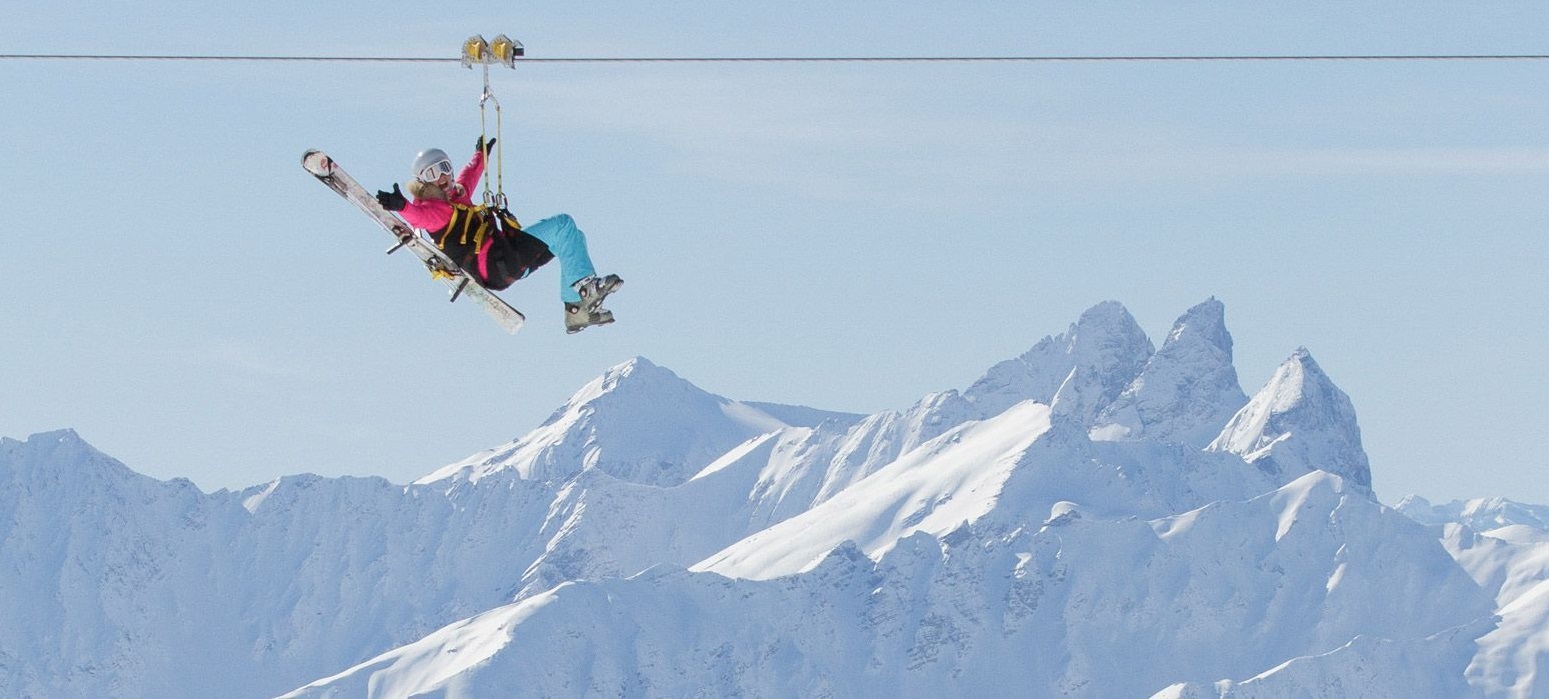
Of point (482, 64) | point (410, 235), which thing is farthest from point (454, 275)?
point (482, 64)

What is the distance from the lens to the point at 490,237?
34531mm

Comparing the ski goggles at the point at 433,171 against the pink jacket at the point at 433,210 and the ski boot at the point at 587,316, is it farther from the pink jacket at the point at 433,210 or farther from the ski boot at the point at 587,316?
the ski boot at the point at 587,316

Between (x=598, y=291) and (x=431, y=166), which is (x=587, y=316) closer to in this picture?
(x=598, y=291)

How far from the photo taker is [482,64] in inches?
1272

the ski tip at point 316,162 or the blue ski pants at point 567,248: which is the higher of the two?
the ski tip at point 316,162

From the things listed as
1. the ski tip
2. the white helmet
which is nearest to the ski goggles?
the white helmet

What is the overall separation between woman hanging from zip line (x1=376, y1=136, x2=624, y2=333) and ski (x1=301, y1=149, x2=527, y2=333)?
0.42 feet

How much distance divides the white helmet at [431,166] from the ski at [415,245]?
0.67 m

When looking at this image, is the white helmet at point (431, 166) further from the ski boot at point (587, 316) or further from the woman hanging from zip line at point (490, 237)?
the ski boot at point (587, 316)

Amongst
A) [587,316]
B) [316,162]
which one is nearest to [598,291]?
[587,316]

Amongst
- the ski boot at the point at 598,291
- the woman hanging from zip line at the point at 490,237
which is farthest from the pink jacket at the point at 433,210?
the ski boot at the point at 598,291

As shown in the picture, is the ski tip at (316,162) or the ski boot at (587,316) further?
the ski boot at (587,316)

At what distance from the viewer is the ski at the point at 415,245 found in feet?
110

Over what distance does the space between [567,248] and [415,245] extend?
1.84 m
